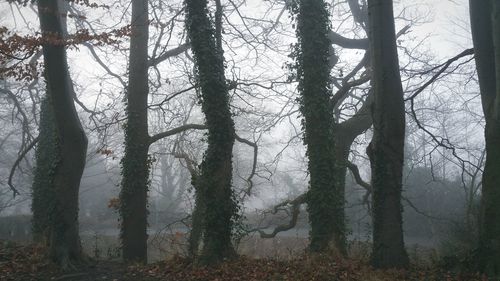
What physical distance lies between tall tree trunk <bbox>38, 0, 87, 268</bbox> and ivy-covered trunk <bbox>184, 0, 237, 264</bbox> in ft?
9.62

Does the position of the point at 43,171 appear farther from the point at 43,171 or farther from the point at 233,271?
the point at 233,271

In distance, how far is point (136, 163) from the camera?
1337 centimetres

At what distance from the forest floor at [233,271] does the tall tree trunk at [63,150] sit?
20.2 inches

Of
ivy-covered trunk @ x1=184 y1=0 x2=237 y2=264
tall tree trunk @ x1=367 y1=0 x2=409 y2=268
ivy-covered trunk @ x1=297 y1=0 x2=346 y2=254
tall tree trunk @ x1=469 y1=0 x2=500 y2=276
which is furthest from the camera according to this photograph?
ivy-covered trunk @ x1=297 y1=0 x2=346 y2=254

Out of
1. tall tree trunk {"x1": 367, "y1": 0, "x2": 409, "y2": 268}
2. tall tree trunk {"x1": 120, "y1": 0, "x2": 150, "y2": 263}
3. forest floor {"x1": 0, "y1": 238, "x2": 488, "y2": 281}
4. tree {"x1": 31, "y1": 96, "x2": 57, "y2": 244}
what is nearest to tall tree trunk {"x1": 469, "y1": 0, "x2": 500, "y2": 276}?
forest floor {"x1": 0, "y1": 238, "x2": 488, "y2": 281}

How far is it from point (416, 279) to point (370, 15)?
5.05 meters

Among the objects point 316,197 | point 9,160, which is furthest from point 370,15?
point 9,160

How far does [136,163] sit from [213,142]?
461cm

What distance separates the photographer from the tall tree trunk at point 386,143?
323 inches

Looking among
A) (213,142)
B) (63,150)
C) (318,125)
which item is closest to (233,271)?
(213,142)

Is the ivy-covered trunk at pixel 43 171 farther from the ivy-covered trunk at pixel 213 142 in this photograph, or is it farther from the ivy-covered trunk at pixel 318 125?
the ivy-covered trunk at pixel 318 125

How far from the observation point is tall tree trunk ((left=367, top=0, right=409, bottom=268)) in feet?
26.9

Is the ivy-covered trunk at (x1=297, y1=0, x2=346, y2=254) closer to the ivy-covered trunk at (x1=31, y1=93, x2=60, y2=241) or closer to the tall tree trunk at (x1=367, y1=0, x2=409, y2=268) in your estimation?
the tall tree trunk at (x1=367, y1=0, x2=409, y2=268)

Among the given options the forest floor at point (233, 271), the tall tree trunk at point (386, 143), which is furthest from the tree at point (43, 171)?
the tall tree trunk at point (386, 143)
